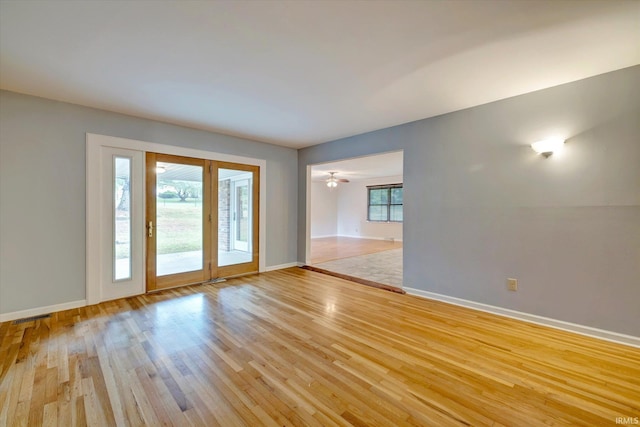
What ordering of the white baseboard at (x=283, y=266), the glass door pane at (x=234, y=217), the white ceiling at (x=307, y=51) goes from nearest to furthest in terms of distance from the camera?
1. the white ceiling at (x=307, y=51)
2. the glass door pane at (x=234, y=217)
3. the white baseboard at (x=283, y=266)

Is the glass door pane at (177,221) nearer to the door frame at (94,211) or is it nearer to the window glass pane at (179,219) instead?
the window glass pane at (179,219)

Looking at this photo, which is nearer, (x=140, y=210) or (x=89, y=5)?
(x=89, y=5)

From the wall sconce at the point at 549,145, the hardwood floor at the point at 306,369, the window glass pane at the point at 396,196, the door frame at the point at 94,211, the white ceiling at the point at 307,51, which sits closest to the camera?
the hardwood floor at the point at 306,369

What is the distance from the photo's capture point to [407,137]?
3.96 meters

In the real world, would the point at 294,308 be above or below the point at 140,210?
below

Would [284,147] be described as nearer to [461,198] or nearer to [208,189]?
[208,189]

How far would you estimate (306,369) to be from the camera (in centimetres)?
203

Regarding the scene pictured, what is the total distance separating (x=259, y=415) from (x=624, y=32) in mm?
3721

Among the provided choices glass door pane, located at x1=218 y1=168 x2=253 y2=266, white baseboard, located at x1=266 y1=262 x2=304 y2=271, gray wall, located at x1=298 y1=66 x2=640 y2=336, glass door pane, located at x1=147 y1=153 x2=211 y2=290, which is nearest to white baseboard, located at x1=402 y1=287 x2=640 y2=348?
gray wall, located at x1=298 y1=66 x2=640 y2=336

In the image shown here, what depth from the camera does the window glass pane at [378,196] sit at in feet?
34.3

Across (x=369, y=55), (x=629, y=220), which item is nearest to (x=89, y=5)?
(x=369, y=55)

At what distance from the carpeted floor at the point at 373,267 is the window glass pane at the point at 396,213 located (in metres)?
3.14

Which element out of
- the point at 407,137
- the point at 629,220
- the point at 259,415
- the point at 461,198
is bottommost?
the point at 259,415

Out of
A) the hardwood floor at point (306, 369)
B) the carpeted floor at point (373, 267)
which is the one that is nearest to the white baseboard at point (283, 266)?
the carpeted floor at point (373, 267)
